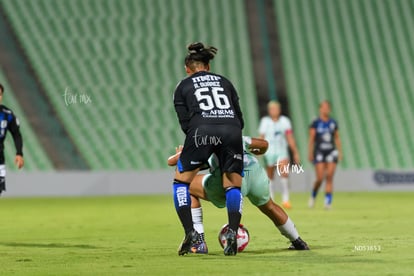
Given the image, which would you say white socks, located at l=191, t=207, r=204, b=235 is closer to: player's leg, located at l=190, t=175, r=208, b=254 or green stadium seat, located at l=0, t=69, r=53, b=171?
player's leg, located at l=190, t=175, r=208, b=254

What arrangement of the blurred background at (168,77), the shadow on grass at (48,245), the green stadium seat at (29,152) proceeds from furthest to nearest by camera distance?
the blurred background at (168,77)
the green stadium seat at (29,152)
the shadow on grass at (48,245)

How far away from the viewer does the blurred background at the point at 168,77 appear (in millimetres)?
24766

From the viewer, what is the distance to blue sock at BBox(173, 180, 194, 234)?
8.31 m

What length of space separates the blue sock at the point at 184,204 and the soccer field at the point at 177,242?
1.02 feet

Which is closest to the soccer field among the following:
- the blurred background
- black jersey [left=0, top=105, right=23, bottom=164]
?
black jersey [left=0, top=105, right=23, bottom=164]

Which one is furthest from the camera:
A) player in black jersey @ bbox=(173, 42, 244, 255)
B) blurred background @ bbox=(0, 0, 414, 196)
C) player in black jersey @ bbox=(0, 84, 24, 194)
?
blurred background @ bbox=(0, 0, 414, 196)

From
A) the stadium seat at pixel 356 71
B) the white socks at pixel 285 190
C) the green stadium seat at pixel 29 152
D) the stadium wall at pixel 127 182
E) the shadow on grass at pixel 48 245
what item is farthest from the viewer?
the stadium seat at pixel 356 71

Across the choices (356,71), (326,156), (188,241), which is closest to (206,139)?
(188,241)

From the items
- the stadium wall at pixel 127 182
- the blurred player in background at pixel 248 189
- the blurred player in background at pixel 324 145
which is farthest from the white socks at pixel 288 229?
the stadium wall at pixel 127 182

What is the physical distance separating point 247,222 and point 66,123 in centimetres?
1277

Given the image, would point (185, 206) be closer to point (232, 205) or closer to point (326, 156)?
point (232, 205)

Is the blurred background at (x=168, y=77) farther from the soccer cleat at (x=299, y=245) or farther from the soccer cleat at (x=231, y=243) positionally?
the soccer cleat at (x=231, y=243)

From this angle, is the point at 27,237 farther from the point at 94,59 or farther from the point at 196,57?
the point at 94,59

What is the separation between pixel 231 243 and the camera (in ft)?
26.8
